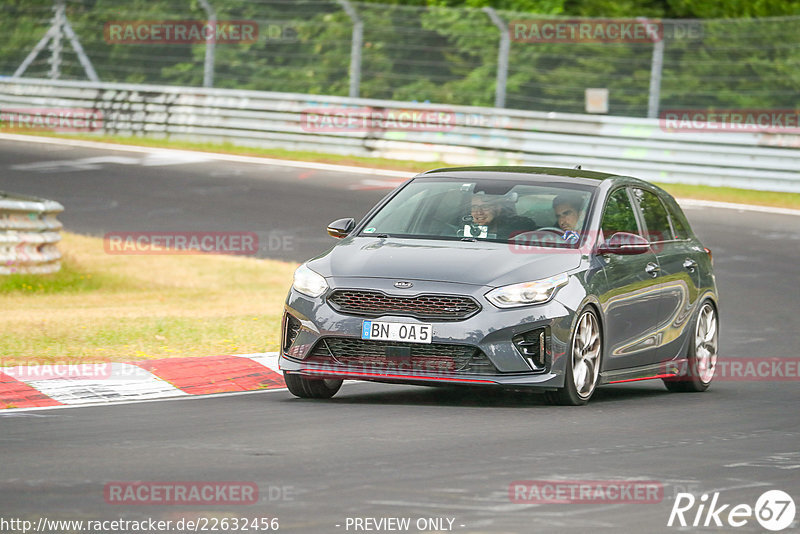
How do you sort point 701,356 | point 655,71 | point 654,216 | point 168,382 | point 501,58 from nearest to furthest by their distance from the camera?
point 168,382 < point 654,216 < point 701,356 < point 655,71 < point 501,58

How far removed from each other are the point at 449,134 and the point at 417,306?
59.6 ft

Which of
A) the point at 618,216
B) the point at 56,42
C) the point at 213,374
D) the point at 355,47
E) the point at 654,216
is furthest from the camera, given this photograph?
the point at 56,42

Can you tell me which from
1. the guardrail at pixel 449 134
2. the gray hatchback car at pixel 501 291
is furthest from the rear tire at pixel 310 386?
the guardrail at pixel 449 134

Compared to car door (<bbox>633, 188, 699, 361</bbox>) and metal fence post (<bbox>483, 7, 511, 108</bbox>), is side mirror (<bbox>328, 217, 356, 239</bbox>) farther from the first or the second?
metal fence post (<bbox>483, 7, 511, 108</bbox>)

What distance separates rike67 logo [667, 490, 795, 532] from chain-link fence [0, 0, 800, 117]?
19.5m

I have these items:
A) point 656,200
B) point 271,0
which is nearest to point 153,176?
point 271,0

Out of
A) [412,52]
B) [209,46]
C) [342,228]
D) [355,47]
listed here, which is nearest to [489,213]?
[342,228]

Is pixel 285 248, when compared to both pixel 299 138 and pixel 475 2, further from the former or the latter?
pixel 475 2

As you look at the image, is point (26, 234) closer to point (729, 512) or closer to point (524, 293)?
point (524, 293)

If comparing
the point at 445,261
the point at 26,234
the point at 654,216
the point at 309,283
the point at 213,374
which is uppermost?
the point at 654,216

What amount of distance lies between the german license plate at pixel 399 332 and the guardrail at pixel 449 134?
16.3 metres

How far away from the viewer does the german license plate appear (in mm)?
9609

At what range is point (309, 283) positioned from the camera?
10.1 meters

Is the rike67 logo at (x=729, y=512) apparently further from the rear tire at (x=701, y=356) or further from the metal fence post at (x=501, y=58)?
the metal fence post at (x=501, y=58)
